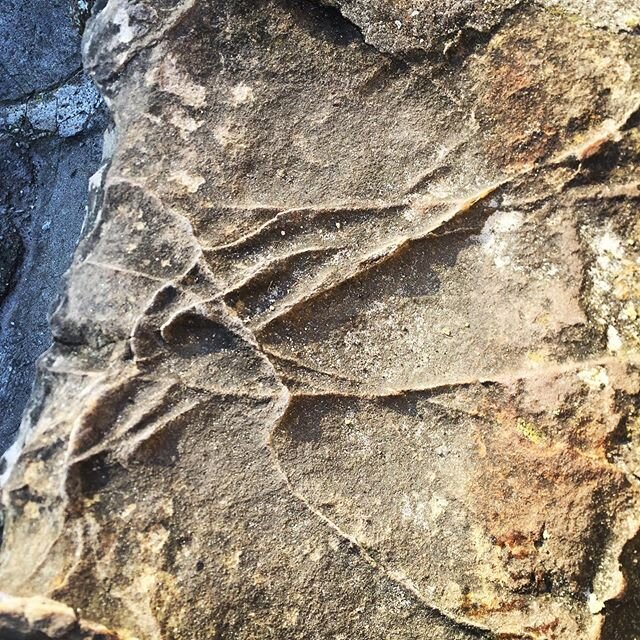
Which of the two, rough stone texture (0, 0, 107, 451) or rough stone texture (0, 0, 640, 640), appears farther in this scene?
rough stone texture (0, 0, 107, 451)

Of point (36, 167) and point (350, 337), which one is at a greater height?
point (36, 167)

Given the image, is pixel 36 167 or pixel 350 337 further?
pixel 36 167

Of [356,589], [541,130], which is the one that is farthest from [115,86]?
[356,589]

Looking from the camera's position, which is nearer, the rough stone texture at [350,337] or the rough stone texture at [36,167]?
the rough stone texture at [350,337]
